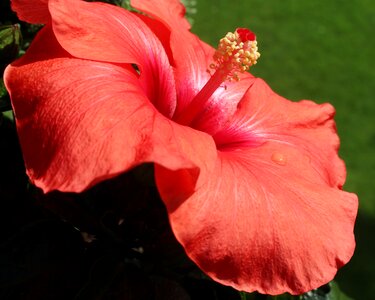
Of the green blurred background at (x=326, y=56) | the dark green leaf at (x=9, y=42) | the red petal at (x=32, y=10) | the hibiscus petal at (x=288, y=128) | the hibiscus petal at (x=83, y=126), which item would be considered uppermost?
the red petal at (x=32, y=10)

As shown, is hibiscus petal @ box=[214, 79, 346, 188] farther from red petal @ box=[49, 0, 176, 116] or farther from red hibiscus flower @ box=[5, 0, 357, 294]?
red petal @ box=[49, 0, 176, 116]

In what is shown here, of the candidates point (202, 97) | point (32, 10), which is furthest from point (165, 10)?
point (32, 10)

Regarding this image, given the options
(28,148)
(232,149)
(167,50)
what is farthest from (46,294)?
(167,50)

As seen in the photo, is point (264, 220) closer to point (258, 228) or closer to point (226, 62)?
point (258, 228)

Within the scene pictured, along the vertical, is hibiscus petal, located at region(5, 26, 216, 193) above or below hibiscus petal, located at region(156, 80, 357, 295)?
above

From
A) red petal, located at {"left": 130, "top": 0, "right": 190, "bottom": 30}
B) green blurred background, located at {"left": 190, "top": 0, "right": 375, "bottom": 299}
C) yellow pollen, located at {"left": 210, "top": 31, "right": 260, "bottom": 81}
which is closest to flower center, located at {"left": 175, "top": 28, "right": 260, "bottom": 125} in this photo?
yellow pollen, located at {"left": 210, "top": 31, "right": 260, "bottom": 81}

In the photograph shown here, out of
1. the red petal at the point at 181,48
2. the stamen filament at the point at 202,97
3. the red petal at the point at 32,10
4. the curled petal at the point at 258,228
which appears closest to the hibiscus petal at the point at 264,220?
the curled petal at the point at 258,228

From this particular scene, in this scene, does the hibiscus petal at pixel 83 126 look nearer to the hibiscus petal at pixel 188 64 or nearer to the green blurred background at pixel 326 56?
the hibiscus petal at pixel 188 64
